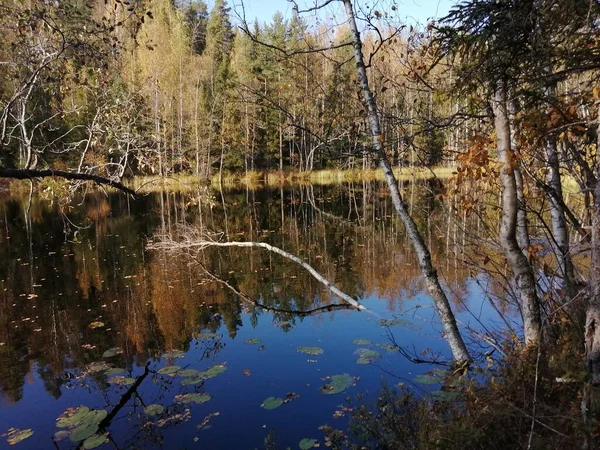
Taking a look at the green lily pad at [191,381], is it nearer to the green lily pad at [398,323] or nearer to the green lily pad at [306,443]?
the green lily pad at [306,443]

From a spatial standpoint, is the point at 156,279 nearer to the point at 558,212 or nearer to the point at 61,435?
the point at 61,435

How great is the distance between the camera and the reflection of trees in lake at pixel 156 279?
7.88 metres

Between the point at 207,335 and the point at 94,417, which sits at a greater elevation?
the point at 207,335

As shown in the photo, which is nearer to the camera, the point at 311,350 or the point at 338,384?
the point at 338,384

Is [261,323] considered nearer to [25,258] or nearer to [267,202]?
[25,258]

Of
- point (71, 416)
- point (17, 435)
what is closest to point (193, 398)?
point (71, 416)

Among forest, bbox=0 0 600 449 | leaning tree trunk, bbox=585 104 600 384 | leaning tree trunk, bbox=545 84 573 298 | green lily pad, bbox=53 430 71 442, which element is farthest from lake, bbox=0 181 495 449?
leaning tree trunk, bbox=585 104 600 384

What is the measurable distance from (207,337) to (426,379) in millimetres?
3889

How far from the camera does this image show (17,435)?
538 cm

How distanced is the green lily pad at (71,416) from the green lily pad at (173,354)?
1.67 m

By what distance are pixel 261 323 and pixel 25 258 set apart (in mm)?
9220

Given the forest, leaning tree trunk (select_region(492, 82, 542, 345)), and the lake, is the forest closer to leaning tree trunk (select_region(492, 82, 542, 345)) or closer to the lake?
leaning tree trunk (select_region(492, 82, 542, 345))

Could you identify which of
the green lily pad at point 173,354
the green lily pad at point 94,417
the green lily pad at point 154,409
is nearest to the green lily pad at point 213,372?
the green lily pad at point 173,354

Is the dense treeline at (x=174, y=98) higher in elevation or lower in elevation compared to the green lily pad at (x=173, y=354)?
higher
